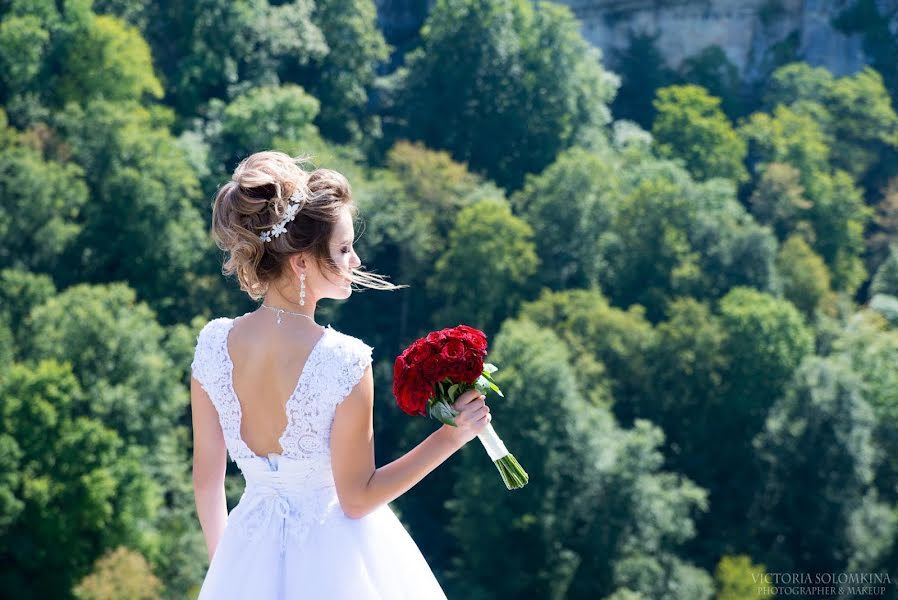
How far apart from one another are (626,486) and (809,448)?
6.40 m

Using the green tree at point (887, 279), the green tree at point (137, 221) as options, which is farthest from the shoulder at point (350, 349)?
the green tree at point (887, 279)

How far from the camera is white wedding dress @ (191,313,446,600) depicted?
176 inches

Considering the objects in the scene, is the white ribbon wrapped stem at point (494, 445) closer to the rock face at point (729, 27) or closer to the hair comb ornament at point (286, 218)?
the hair comb ornament at point (286, 218)

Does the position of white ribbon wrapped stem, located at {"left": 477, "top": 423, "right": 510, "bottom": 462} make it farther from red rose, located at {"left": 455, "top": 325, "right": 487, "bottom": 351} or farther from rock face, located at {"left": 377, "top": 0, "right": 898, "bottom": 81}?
rock face, located at {"left": 377, "top": 0, "right": 898, "bottom": 81}

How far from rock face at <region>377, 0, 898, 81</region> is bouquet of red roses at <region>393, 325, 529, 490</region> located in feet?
206

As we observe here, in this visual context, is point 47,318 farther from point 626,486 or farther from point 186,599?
point 626,486

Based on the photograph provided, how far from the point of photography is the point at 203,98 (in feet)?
182

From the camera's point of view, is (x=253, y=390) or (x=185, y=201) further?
(x=185, y=201)

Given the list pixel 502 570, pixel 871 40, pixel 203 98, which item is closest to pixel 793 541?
pixel 502 570

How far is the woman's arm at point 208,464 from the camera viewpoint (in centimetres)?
474

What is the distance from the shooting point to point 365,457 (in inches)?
174

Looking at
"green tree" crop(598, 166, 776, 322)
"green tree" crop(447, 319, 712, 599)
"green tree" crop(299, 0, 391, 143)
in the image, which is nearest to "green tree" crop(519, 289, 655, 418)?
"green tree" crop(447, 319, 712, 599)

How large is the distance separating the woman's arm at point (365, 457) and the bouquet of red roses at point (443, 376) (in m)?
0.10

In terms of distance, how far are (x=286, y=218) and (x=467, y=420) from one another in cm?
77
